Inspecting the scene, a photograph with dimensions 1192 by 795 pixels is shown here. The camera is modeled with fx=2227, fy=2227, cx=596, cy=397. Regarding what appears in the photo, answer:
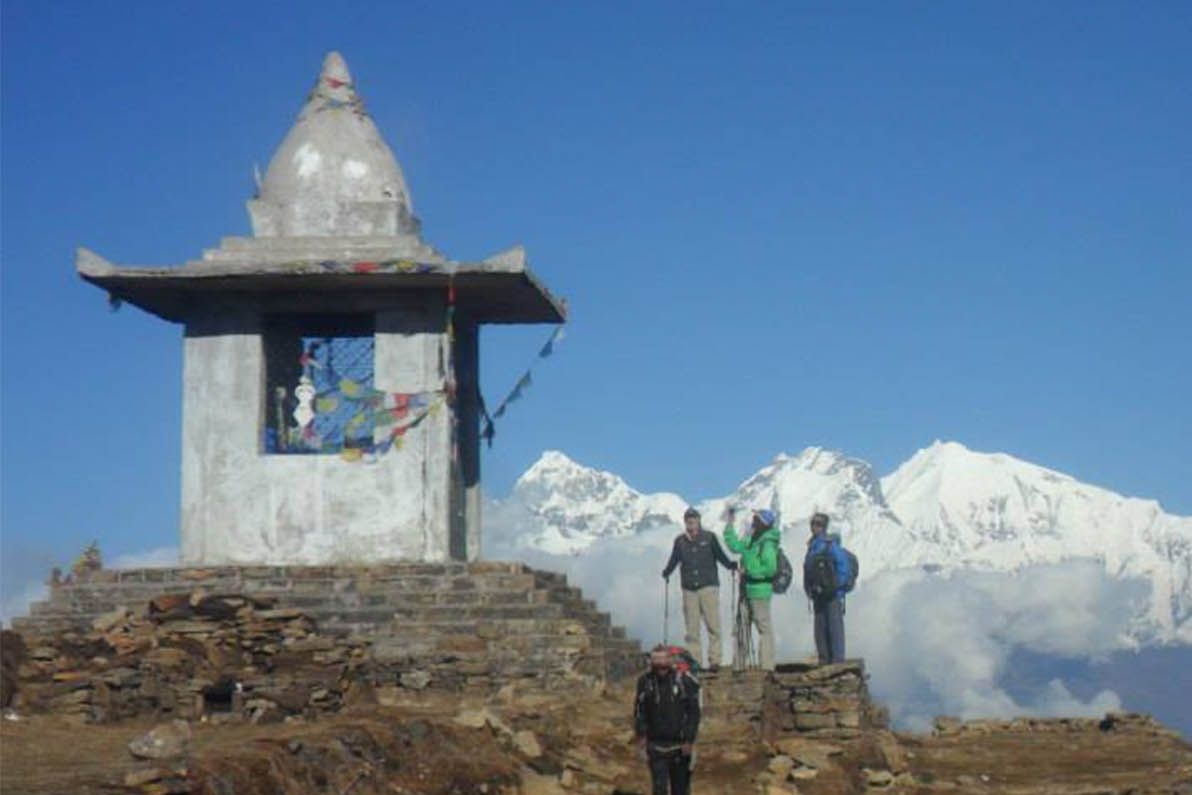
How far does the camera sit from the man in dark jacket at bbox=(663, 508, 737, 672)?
1043 inches

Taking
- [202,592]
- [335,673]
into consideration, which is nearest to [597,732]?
[335,673]

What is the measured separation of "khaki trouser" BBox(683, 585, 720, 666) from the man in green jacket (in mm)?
437

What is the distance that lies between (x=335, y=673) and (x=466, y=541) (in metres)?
6.12

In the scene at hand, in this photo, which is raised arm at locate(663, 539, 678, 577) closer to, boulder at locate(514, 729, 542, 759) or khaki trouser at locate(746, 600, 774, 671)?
khaki trouser at locate(746, 600, 774, 671)

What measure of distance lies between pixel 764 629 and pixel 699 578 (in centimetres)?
99

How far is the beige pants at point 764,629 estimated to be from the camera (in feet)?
87.2

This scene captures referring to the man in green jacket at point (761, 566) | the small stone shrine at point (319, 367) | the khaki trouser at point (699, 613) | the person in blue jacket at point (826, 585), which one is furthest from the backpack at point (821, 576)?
the small stone shrine at point (319, 367)

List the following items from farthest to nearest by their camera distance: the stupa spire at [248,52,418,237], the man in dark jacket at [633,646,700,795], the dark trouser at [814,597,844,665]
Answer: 1. the stupa spire at [248,52,418,237]
2. the dark trouser at [814,597,844,665]
3. the man in dark jacket at [633,646,700,795]

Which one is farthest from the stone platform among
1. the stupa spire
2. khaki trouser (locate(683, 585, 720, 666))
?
the stupa spire

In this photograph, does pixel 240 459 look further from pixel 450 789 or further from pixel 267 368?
pixel 450 789

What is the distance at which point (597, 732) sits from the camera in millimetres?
23281

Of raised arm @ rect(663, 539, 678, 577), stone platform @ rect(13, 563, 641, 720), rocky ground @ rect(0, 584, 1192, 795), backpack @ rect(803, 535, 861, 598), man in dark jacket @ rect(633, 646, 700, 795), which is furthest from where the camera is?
raised arm @ rect(663, 539, 678, 577)

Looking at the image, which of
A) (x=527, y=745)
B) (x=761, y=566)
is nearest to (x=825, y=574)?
(x=761, y=566)

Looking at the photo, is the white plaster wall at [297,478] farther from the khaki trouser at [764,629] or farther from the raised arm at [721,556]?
the khaki trouser at [764,629]
